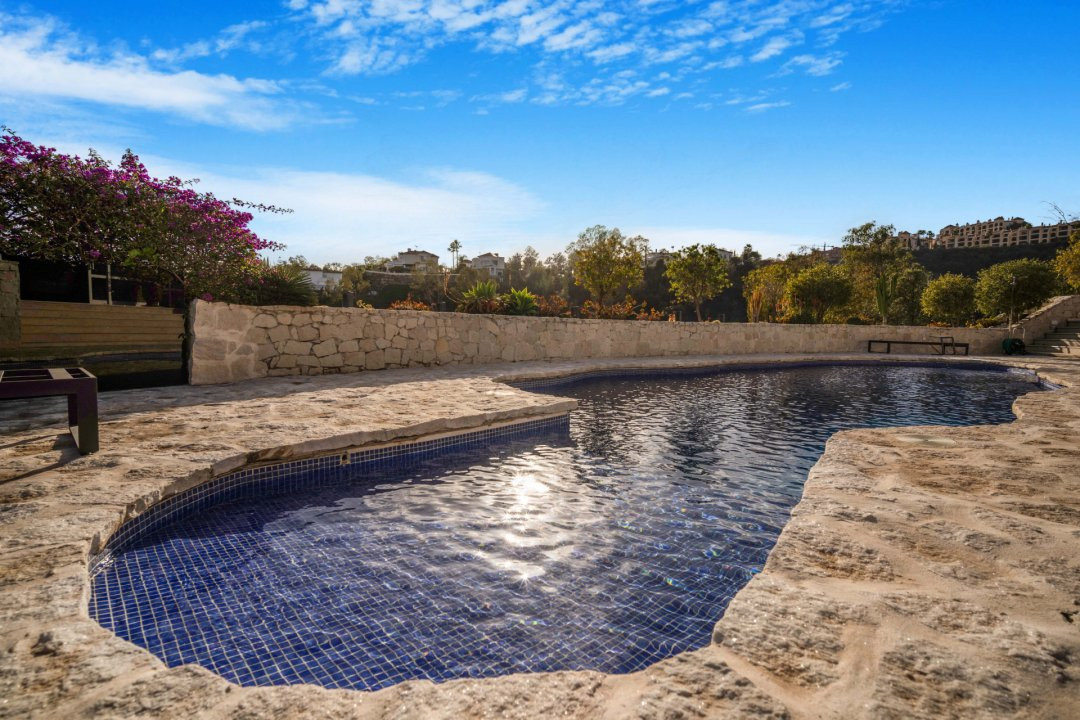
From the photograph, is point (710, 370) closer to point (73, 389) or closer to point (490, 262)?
point (73, 389)

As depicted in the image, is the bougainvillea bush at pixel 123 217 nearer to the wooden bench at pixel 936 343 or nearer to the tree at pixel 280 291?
the tree at pixel 280 291

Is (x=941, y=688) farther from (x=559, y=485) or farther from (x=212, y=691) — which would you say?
(x=559, y=485)

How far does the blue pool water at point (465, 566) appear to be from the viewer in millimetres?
1959

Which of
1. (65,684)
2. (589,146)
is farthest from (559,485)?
Result: (589,146)

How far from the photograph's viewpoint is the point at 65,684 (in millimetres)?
1394

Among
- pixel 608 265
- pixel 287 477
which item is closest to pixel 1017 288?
pixel 608 265

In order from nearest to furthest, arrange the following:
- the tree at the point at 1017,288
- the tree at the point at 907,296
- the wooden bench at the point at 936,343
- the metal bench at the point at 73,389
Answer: the metal bench at the point at 73,389 → the wooden bench at the point at 936,343 → the tree at the point at 1017,288 → the tree at the point at 907,296

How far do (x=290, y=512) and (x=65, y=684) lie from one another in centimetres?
193

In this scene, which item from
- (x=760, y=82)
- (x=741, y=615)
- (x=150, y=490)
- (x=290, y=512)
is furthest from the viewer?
(x=760, y=82)

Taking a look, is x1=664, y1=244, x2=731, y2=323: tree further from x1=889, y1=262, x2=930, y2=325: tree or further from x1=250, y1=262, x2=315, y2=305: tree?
x1=250, y1=262, x2=315, y2=305: tree

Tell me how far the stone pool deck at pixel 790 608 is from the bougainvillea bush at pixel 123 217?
5169 millimetres

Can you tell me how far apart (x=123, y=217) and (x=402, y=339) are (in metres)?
5.35

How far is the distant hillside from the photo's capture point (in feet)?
160

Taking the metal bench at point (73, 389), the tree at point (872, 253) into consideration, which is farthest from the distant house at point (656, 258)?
the metal bench at point (73, 389)
